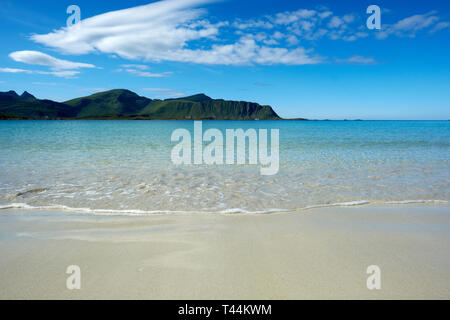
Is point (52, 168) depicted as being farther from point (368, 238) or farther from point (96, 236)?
point (368, 238)

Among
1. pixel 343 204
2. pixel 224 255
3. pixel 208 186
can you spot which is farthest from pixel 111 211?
pixel 343 204

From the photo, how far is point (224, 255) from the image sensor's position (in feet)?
14.3

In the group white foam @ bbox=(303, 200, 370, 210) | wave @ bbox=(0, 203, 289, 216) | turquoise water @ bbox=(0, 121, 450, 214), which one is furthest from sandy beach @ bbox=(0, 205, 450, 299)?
turquoise water @ bbox=(0, 121, 450, 214)

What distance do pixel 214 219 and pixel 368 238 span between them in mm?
3474

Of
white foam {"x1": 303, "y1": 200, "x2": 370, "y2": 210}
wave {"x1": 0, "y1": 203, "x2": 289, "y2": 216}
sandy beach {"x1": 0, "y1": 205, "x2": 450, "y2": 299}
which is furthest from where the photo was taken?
white foam {"x1": 303, "y1": 200, "x2": 370, "y2": 210}

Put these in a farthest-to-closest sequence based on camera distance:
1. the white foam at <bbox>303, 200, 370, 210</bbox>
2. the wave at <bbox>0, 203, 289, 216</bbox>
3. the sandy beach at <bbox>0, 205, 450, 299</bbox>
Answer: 1. the white foam at <bbox>303, 200, 370, 210</bbox>
2. the wave at <bbox>0, 203, 289, 216</bbox>
3. the sandy beach at <bbox>0, 205, 450, 299</bbox>

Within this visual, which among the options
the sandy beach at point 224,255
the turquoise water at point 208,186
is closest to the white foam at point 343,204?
the turquoise water at point 208,186

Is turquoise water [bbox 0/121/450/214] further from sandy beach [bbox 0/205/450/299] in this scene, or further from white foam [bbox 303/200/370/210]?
sandy beach [bbox 0/205/450/299]

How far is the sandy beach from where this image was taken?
338 cm

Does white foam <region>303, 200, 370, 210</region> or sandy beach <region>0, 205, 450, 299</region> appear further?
white foam <region>303, 200, 370, 210</region>

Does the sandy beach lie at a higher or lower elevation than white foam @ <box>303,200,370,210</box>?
lower

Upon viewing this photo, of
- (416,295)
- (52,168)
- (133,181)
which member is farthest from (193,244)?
(52,168)

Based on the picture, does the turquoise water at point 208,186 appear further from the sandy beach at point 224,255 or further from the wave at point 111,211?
the sandy beach at point 224,255
